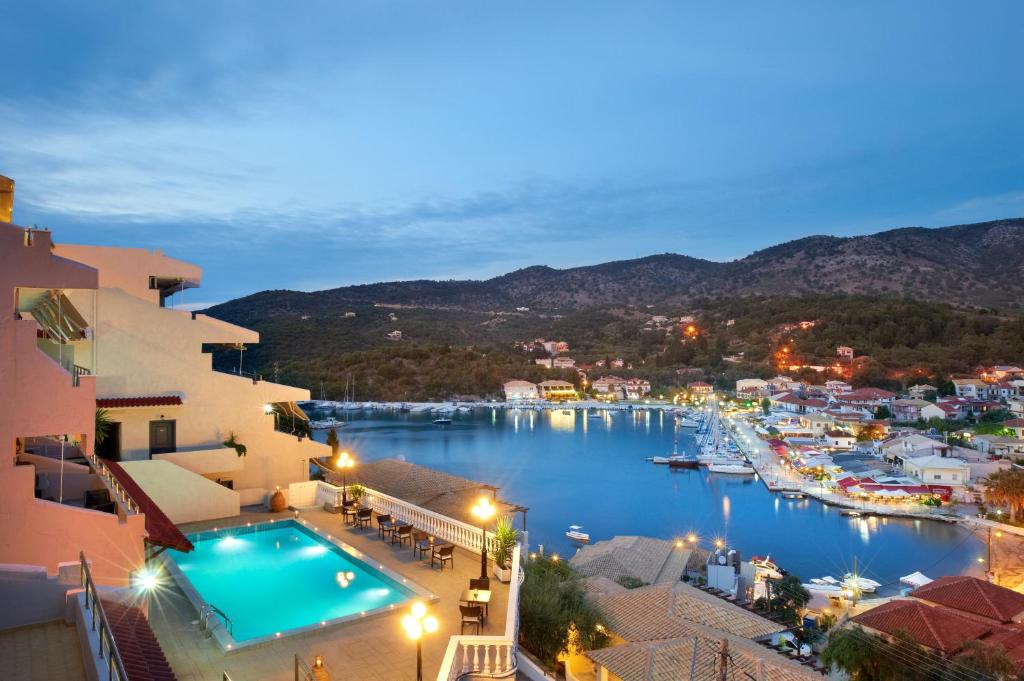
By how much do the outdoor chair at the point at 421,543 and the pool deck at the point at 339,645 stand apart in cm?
55

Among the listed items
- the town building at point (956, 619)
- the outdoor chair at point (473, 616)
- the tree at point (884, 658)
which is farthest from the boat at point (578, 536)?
the outdoor chair at point (473, 616)

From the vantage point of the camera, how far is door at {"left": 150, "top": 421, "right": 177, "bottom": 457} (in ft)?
34.7

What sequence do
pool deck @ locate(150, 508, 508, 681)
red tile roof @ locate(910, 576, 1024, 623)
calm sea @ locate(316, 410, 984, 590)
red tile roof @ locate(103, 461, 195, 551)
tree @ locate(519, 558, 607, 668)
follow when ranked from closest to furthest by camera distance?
pool deck @ locate(150, 508, 508, 681) → red tile roof @ locate(103, 461, 195, 551) → tree @ locate(519, 558, 607, 668) → red tile roof @ locate(910, 576, 1024, 623) → calm sea @ locate(316, 410, 984, 590)

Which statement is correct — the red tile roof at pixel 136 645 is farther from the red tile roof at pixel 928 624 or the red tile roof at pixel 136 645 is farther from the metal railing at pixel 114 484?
the red tile roof at pixel 928 624

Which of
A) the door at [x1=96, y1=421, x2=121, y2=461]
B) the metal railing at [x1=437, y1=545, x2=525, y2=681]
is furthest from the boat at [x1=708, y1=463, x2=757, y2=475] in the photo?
the metal railing at [x1=437, y1=545, x2=525, y2=681]

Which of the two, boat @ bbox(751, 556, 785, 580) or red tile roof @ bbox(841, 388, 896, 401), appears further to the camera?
red tile roof @ bbox(841, 388, 896, 401)

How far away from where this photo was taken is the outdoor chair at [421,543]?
25.3 feet

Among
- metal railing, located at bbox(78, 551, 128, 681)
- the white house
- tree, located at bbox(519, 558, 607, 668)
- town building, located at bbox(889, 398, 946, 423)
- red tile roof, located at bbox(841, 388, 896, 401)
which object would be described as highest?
metal railing, located at bbox(78, 551, 128, 681)

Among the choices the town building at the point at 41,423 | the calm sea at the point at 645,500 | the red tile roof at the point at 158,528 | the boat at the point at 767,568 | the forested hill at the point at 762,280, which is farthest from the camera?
the forested hill at the point at 762,280

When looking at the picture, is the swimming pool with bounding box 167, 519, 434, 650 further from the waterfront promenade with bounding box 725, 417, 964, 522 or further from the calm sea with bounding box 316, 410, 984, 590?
the waterfront promenade with bounding box 725, 417, 964, 522

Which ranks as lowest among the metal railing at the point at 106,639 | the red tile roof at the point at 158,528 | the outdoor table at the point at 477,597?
the outdoor table at the point at 477,597

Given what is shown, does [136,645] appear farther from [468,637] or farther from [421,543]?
[421,543]

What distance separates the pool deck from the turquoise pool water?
0.35m

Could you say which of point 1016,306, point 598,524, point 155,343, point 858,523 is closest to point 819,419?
point 858,523
